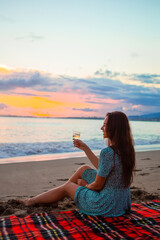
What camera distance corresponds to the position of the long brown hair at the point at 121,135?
3.05 metres

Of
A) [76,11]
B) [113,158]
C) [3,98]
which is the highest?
[76,11]

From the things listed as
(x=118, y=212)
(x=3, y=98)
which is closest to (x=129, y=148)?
(x=118, y=212)

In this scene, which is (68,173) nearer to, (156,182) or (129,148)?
(156,182)

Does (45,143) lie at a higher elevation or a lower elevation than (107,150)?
lower

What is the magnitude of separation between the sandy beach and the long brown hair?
1.52 m

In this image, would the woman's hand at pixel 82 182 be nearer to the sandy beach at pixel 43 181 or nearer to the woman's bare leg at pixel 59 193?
the woman's bare leg at pixel 59 193

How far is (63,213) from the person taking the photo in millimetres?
3570

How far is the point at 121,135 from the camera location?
3.06 meters

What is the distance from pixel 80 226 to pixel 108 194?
0.52 m

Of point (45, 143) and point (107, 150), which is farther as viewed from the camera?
point (45, 143)

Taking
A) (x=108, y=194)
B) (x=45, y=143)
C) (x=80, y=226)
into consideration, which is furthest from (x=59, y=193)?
(x=45, y=143)

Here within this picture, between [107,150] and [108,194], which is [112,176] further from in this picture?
[107,150]

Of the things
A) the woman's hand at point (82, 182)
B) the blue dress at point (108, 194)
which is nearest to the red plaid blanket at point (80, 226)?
the blue dress at point (108, 194)

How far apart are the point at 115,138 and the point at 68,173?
399 cm
